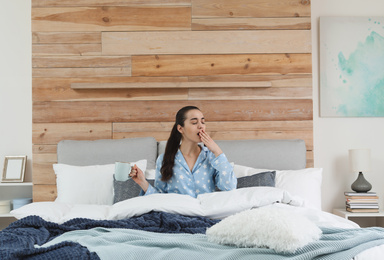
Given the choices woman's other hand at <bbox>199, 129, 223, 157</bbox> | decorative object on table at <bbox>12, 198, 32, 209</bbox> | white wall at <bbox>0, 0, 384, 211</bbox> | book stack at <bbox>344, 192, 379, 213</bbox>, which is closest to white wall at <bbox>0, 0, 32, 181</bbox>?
white wall at <bbox>0, 0, 384, 211</bbox>

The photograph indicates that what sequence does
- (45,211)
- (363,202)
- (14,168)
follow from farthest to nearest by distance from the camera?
(14,168), (363,202), (45,211)

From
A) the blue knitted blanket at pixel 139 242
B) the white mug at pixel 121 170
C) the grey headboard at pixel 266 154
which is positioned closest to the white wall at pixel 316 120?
the grey headboard at pixel 266 154

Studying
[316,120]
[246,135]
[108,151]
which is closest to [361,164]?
[316,120]

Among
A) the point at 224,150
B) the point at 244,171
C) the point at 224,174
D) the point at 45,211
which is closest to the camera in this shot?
the point at 45,211

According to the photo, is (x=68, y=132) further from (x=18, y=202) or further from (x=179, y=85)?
(x=179, y=85)

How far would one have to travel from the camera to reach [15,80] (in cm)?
421

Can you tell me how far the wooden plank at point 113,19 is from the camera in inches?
155

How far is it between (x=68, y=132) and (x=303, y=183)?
187cm

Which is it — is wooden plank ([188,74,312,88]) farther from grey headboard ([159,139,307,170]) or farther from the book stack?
the book stack

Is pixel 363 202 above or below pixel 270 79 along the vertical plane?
below

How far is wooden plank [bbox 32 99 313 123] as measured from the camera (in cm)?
390

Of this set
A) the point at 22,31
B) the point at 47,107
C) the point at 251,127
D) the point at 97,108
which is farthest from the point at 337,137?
the point at 22,31

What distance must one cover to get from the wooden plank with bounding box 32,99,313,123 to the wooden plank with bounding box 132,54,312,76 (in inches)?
9.3

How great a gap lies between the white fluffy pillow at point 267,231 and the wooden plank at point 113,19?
7.98 ft
